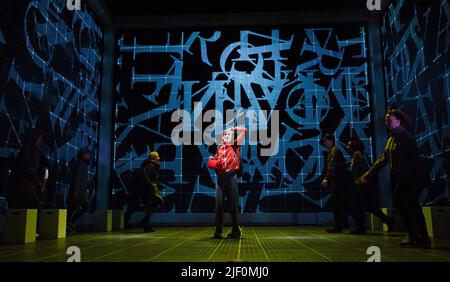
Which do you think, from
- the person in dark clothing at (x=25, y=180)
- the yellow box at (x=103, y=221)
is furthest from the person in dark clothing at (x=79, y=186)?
the person in dark clothing at (x=25, y=180)

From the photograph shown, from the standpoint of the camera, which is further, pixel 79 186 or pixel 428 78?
pixel 79 186

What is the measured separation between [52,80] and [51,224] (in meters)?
3.11

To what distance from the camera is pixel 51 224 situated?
654cm

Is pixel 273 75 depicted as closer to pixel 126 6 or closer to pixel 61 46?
pixel 126 6

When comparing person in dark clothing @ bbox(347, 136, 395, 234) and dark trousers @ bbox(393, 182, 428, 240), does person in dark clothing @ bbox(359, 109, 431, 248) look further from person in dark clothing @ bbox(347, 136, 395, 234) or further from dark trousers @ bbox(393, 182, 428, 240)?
person in dark clothing @ bbox(347, 136, 395, 234)

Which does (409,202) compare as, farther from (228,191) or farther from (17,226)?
(17,226)

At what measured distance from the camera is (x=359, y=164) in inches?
281

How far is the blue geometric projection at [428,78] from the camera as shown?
7.09 m

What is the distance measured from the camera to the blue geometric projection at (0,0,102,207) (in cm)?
649

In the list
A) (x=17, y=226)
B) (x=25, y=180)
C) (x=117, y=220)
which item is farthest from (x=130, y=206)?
(x=17, y=226)

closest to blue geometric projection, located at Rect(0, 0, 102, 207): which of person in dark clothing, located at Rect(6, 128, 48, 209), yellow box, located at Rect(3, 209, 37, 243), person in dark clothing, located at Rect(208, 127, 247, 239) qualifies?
person in dark clothing, located at Rect(6, 128, 48, 209)

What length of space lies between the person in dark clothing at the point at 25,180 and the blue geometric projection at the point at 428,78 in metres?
6.82

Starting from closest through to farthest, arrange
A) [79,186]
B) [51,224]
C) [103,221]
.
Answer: [51,224]
[79,186]
[103,221]
